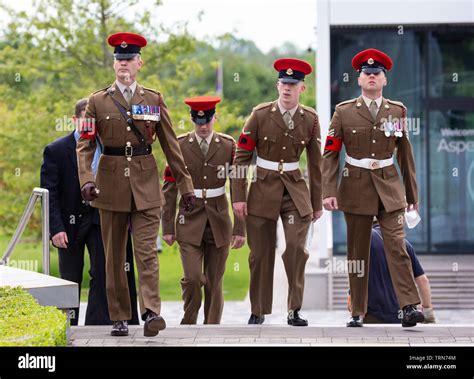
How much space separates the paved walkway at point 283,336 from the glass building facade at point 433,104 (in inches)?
469

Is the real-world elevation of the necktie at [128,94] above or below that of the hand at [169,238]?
above

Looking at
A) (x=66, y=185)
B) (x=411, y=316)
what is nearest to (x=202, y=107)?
(x=66, y=185)

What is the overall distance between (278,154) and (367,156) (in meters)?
0.77

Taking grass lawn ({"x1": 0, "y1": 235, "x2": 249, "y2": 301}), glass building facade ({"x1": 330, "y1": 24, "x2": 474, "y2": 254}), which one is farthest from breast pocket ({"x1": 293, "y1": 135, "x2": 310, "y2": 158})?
grass lawn ({"x1": 0, "y1": 235, "x2": 249, "y2": 301})

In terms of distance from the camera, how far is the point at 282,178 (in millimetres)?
10703

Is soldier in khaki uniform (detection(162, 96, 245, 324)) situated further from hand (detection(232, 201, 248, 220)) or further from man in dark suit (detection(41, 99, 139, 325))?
man in dark suit (detection(41, 99, 139, 325))

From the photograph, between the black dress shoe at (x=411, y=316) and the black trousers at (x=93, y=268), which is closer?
the black dress shoe at (x=411, y=316)

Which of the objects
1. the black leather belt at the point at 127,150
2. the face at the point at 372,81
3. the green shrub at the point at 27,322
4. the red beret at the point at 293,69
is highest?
the red beret at the point at 293,69

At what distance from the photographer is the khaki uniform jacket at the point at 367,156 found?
10.2 metres

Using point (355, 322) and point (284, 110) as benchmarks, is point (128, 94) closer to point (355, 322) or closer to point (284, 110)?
point (284, 110)

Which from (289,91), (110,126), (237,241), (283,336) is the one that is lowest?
(283,336)

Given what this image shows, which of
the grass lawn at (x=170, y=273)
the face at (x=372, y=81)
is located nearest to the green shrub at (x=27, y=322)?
the face at (x=372, y=81)

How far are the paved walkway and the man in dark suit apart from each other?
1.04 metres

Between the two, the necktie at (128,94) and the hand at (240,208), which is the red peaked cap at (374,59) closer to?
the hand at (240,208)
